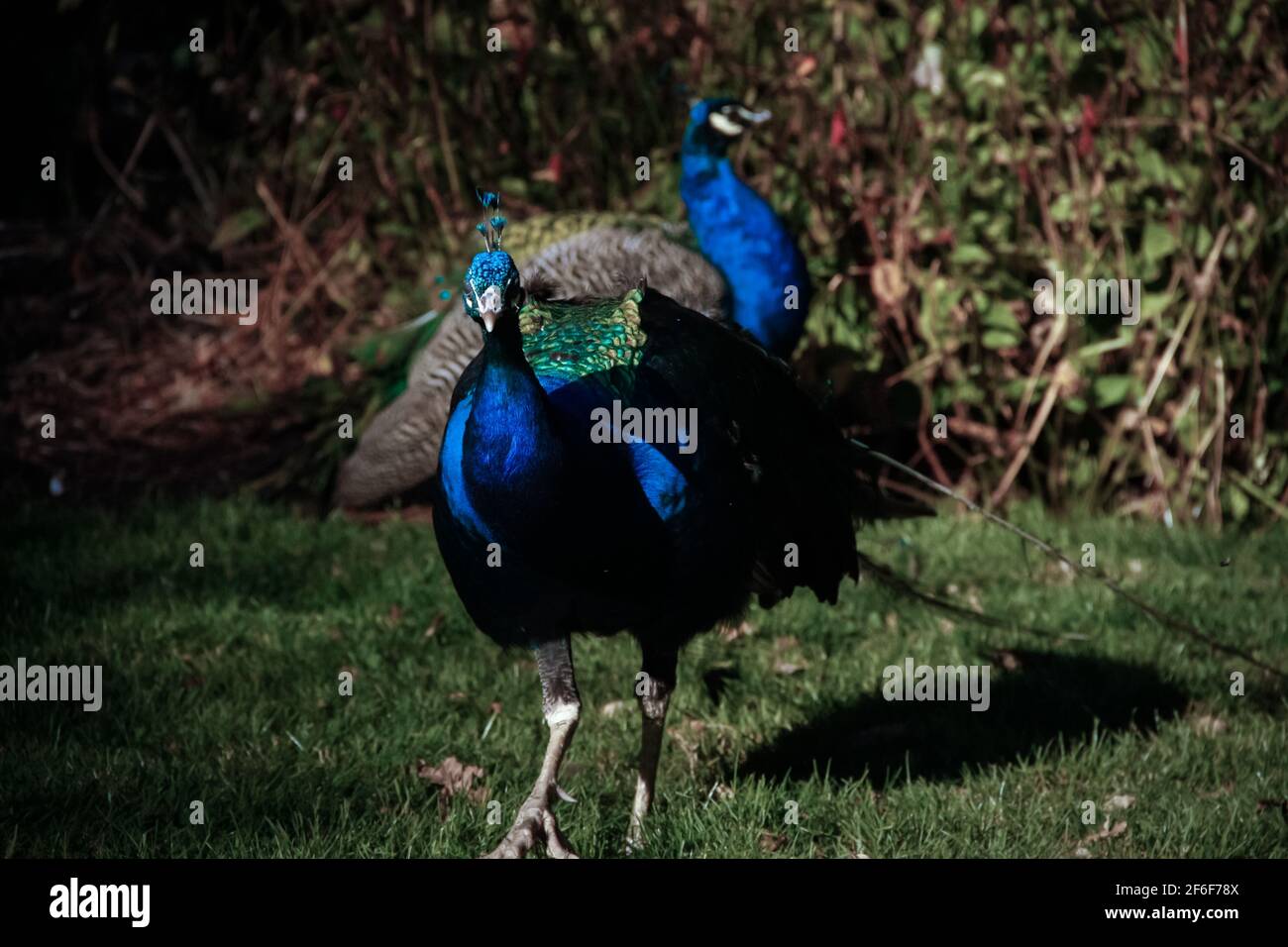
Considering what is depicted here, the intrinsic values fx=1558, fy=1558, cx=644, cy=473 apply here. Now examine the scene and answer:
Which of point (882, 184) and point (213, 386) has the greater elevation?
point (882, 184)

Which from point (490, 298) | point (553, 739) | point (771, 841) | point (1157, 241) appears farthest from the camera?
point (1157, 241)

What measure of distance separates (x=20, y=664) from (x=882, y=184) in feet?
12.6

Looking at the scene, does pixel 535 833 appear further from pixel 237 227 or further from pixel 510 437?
pixel 237 227

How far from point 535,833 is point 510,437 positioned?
2.92ft

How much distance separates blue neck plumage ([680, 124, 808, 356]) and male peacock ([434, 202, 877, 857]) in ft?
7.32

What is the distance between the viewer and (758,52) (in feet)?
23.0

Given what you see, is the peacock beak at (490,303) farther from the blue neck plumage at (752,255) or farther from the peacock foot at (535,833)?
the blue neck plumage at (752,255)

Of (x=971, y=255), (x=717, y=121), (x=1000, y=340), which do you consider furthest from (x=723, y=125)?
(x=1000, y=340)

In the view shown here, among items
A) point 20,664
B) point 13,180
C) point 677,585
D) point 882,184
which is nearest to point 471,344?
point 882,184

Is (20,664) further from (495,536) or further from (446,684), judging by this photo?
(495,536)

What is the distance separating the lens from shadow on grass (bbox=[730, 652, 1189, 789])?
165 inches

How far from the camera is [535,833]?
341 centimetres

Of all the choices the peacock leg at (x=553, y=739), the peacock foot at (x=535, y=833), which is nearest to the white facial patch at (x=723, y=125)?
the peacock leg at (x=553, y=739)

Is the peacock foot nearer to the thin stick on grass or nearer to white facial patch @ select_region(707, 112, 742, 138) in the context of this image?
the thin stick on grass
